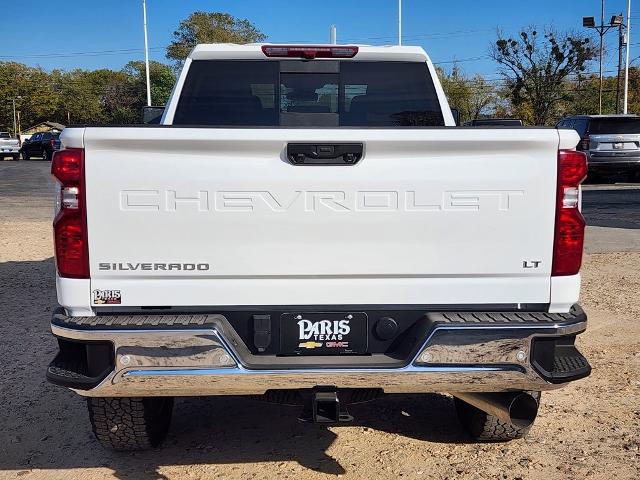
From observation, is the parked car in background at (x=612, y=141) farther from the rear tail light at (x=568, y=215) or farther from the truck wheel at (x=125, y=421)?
the truck wheel at (x=125, y=421)

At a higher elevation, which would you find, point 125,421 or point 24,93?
point 24,93

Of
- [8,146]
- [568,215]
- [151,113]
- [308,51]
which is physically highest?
[8,146]

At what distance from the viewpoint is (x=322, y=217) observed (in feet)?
9.80

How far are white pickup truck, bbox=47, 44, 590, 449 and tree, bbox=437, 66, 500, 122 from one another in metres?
48.4

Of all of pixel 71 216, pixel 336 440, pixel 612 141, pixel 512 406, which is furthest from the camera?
pixel 612 141

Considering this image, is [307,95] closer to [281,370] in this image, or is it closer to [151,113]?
[151,113]

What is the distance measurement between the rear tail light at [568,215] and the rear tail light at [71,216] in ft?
6.50

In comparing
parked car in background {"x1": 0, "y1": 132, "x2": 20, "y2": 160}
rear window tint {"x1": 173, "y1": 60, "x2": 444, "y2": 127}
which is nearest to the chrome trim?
rear window tint {"x1": 173, "y1": 60, "x2": 444, "y2": 127}

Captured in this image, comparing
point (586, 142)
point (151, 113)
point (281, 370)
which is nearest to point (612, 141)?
point (586, 142)

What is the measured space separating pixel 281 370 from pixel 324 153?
3.03 feet

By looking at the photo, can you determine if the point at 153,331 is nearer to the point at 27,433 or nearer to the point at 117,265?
the point at 117,265

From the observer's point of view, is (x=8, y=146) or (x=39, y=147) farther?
(x=39, y=147)

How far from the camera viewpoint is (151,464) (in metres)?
3.74

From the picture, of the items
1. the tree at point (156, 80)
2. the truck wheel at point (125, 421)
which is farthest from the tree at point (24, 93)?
the truck wheel at point (125, 421)
